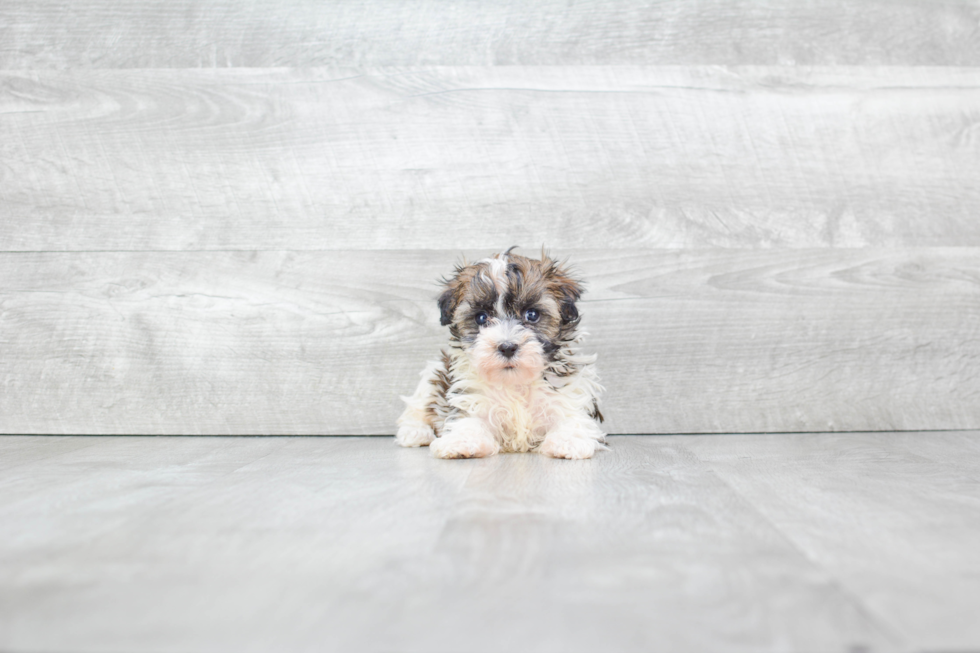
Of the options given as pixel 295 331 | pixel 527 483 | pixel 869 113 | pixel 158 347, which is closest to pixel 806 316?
pixel 869 113

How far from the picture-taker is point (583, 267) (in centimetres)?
250

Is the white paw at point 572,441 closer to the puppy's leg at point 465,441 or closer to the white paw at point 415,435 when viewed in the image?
the puppy's leg at point 465,441

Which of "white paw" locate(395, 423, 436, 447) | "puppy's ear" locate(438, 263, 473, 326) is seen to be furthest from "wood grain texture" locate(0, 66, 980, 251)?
"white paw" locate(395, 423, 436, 447)

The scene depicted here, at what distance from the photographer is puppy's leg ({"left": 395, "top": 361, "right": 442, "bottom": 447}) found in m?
2.29

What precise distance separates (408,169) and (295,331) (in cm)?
69

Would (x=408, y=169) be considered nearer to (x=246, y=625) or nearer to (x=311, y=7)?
(x=311, y=7)

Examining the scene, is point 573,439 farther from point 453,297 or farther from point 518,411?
point 453,297

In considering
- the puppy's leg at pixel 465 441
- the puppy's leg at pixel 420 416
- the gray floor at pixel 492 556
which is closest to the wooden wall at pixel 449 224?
the puppy's leg at pixel 420 416

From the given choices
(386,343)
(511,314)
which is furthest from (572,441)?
(386,343)

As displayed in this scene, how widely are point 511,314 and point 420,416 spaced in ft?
1.66

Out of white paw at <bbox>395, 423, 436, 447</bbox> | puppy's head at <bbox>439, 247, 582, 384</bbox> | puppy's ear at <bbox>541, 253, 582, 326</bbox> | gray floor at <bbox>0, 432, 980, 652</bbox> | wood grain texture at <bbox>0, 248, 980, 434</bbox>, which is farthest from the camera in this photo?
wood grain texture at <bbox>0, 248, 980, 434</bbox>

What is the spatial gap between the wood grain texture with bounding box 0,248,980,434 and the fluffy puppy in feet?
1.25

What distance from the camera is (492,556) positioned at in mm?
1102

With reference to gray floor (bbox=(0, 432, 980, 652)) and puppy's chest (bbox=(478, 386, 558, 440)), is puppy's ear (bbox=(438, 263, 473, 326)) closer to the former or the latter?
puppy's chest (bbox=(478, 386, 558, 440))
